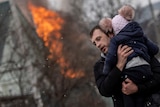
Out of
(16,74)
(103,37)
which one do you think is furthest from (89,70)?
(103,37)

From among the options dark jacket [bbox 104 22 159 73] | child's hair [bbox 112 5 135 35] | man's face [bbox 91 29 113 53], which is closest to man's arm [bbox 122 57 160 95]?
dark jacket [bbox 104 22 159 73]

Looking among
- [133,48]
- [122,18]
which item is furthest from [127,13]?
[133,48]

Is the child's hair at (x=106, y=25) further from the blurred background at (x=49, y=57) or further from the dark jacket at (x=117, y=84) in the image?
the blurred background at (x=49, y=57)

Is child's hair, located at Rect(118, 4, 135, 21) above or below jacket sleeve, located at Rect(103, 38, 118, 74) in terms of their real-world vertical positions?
above

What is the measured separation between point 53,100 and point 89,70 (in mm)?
9422

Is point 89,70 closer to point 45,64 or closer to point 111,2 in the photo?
point 45,64

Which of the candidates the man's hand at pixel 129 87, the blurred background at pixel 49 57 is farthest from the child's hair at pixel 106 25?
the blurred background at pixel 49 57

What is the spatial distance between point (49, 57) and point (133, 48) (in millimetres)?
19761

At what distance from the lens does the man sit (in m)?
3.41

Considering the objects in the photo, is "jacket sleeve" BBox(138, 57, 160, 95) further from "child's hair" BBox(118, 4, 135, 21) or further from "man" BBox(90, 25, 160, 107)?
"child's hair" BBox(118, 4, 135, 21)

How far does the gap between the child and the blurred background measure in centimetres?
796

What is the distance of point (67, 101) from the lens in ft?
55.2

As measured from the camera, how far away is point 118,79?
3.45 meters

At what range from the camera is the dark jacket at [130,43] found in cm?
344
